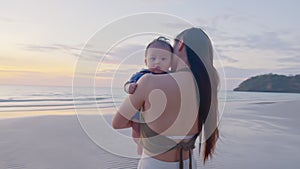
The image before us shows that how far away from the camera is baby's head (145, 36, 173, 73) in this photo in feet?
6.22

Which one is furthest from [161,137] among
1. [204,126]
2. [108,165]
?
[108,165]

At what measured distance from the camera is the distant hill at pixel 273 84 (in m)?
66.7

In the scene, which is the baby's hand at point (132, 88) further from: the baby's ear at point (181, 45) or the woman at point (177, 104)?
the baby's ear at point (181, 45)

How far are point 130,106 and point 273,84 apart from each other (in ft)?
237

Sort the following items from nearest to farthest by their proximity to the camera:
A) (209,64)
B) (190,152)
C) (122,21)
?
(122,21) → (209,64) → (190,152)

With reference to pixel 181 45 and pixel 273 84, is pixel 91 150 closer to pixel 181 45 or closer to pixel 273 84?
pixel 181 45

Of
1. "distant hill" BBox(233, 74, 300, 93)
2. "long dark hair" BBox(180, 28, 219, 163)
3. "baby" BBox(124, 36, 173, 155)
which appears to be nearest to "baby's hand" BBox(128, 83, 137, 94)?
A: "baby" BBox(124, 36, 173, 155)

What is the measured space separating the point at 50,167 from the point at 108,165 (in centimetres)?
87

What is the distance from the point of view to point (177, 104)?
5.83 feet

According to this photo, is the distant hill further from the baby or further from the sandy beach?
the baby

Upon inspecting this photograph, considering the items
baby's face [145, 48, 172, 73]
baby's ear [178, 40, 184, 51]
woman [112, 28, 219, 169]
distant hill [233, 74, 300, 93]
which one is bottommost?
distant hill [233, 74, 300, 93]

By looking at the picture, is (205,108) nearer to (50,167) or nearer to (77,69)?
(77,69)

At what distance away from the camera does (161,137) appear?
1839 mm

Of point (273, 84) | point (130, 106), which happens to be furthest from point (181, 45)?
point (273, 84)
